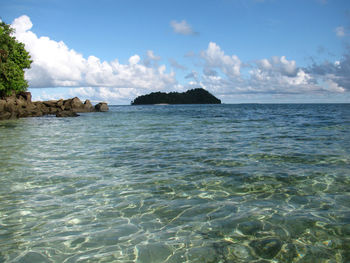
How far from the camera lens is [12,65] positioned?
3872 cm

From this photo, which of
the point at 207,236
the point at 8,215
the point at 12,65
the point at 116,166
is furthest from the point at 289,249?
the point at 12,65

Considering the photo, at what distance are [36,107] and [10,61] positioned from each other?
Answer: 12091 millimetres

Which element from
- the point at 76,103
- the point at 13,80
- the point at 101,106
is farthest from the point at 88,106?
the point at 13,80

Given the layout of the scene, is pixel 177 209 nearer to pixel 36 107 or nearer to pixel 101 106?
Answer: pixel 36 107

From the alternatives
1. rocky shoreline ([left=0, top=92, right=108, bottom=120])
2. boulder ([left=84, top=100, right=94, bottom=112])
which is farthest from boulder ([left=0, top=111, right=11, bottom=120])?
boulder ([left=84, top=100, right=94, bottom=112])

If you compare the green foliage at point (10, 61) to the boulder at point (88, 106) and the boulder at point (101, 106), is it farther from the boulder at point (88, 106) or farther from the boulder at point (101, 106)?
the boulder at point (101, 106)

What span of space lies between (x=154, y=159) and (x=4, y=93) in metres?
40.5

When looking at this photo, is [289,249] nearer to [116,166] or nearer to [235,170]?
[235,170]

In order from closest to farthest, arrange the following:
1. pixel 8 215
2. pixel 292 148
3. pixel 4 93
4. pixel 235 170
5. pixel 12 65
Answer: pixel 8 215
pixel 235 170
pixel 292 148
pixel 12 65
pixel 4 93

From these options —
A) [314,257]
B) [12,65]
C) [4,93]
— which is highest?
[12,65]

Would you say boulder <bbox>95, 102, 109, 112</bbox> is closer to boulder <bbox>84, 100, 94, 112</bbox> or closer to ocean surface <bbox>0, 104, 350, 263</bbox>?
boulder <bbox>84, 100, 94, 112</bbox>

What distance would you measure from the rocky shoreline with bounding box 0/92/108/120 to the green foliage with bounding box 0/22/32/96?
6.78 ft

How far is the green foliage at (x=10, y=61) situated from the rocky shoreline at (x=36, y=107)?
2.07 meters

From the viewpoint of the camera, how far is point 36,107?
49281 mm
